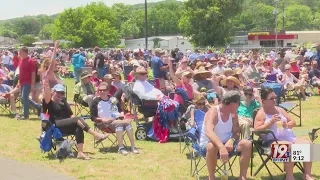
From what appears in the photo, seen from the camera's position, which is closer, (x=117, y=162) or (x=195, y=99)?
(x=117, y=162)

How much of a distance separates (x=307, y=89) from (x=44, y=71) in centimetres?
945

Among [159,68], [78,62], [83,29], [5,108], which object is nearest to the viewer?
[159,68]

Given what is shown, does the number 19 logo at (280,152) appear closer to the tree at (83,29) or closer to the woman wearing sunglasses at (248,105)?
the woman wearing sunglasses at (248,105)

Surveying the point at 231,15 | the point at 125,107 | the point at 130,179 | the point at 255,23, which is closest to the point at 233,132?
the point at 130,179

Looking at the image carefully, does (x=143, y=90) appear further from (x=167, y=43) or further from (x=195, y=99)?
(x=167, y=43)

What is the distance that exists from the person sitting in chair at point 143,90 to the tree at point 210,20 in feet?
162

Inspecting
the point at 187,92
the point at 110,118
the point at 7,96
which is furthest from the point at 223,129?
the point at 7,96

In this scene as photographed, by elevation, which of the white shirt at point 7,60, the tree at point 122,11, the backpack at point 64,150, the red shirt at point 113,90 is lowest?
the backpack at point 64,150

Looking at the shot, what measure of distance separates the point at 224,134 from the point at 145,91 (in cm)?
370

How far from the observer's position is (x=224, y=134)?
614cm

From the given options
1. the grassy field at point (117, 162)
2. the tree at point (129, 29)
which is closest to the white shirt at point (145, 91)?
the grassy field at point (117, 162)

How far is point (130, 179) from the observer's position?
22.1ft

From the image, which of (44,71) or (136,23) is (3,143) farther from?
(136,23)

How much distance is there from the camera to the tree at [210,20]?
58656 millimetres
